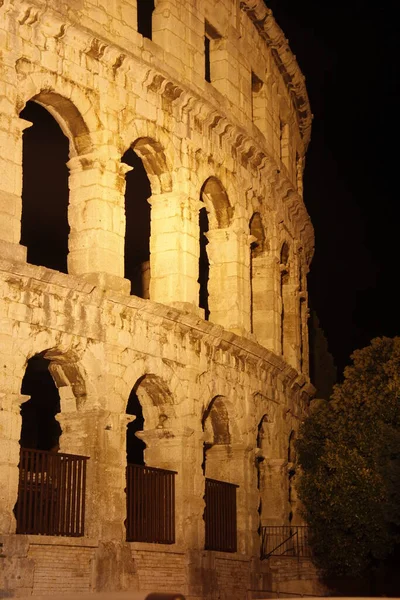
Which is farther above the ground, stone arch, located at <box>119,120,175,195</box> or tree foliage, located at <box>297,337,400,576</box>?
stone arch, located at <box>119,120,175,195</box>

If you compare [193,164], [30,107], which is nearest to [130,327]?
[193,164]

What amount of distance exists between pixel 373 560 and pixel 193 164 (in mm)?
8722

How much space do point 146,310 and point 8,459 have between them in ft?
14.4

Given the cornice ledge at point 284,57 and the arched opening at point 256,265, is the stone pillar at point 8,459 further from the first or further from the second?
the cornice ledge at point 284,57

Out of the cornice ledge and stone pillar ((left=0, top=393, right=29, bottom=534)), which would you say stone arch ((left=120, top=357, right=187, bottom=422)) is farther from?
the cornice ledge

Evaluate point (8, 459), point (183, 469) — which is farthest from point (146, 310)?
point (8, 459)

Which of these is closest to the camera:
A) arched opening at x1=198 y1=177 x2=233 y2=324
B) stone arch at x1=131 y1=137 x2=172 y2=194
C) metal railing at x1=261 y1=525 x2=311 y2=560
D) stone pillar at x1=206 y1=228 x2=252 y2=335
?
stone arch at x1=131 y1=137 x2=172 y2=194

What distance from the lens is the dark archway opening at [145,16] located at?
29203 mm

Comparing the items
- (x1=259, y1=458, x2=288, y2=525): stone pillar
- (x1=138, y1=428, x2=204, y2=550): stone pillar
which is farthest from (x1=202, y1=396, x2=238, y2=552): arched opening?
(x1=259, y1=458, x2=288, y2=525): stone pillar

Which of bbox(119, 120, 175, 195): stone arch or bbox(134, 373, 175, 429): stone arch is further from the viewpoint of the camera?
bbox(119, 120, 175, 195): stone arch

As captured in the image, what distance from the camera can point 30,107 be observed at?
27156mm

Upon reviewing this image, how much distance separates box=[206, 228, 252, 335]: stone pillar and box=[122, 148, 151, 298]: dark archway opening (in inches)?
182

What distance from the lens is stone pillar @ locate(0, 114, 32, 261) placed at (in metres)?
19.0

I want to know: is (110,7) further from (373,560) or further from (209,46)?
(373,560)
